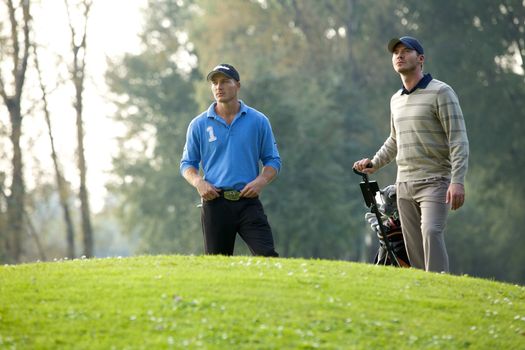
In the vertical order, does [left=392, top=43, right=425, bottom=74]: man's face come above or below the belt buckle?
above

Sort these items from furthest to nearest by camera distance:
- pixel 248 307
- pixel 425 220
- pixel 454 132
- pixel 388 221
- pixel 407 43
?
pixel 388 221 < pixel 407 43 < pixel 425 220 < pixel 454 132 < pixel 248 307

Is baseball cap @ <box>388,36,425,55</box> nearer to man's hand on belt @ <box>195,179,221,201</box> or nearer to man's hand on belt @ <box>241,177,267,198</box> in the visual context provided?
man's hand on belt @ <box>241,177,267,198</box>

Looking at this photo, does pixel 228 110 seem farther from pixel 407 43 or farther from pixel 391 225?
pixel 391 225

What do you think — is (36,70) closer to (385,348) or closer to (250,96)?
(250,96)

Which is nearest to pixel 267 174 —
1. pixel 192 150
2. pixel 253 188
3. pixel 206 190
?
pixel 253 188

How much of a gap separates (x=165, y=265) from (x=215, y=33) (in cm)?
4719

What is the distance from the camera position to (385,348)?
837 cm

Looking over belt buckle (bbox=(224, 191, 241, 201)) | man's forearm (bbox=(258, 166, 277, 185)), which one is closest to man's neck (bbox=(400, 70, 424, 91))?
man's forearm (bbox=(258, 166, 277, 185))

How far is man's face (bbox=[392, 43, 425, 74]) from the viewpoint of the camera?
11102 mm

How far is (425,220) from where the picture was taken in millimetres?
10875

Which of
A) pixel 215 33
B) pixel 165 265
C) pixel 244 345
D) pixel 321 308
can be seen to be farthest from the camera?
pixel 215 33

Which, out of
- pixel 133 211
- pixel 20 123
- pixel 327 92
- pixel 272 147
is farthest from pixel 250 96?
pixel 272 147

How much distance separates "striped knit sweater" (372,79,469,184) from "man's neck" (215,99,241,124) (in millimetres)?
1611

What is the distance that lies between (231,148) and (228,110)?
0.42m
